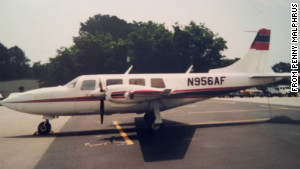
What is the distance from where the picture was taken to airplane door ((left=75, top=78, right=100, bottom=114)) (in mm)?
12547

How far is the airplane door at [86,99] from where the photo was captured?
494 inches

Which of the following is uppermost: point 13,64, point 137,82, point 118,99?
point 13,64

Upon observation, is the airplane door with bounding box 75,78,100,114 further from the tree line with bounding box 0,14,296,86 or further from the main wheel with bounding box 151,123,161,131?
the tree line with bounding box 0,14,296,86

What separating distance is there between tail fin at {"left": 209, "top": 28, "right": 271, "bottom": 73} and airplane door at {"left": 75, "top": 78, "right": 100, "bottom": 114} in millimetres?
8569

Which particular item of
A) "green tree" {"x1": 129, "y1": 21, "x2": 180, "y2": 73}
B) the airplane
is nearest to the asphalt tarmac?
A: the airplane

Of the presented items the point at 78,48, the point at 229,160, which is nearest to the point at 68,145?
the point at 229,160

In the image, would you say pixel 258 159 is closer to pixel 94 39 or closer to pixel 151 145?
pixel 151 145

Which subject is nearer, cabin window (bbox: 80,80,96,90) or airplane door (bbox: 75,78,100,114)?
airplane door (bbox: 75,78,100,114)

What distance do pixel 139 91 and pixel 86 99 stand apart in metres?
4.05

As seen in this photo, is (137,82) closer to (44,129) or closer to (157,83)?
(157,83)

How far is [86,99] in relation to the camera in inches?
495

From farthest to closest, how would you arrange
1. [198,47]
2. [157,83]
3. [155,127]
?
[198,47]
[157,83]
[155,127]

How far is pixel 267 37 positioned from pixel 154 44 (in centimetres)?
2867

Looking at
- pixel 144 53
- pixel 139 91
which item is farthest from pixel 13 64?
pixel 139 91
